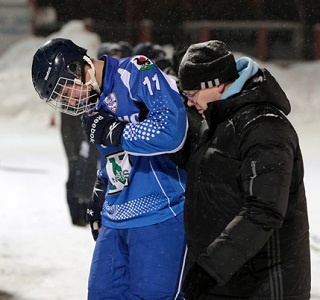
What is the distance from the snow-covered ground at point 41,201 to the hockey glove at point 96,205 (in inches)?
46.6

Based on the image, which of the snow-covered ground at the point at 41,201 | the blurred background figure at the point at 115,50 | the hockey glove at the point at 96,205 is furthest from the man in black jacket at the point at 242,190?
the blurred background figure at the point at 115,50

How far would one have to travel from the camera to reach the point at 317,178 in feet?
31.1

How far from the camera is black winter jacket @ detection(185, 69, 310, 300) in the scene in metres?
2.56

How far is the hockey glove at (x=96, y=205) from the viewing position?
378cm

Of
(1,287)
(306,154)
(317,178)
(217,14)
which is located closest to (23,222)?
(1,287)

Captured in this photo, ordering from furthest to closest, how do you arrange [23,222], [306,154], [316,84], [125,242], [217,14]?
[217,14] < [316,84] < [306,154] < [23,222] < [125,242]

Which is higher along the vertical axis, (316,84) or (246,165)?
(246,165)

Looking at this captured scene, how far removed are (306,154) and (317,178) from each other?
225 centimetres

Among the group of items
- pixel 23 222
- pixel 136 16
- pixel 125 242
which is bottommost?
pixel 136 16

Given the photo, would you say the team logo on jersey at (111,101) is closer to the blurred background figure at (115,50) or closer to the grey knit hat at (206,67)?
the grey knit hat at (206,67)

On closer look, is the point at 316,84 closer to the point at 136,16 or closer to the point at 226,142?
the point at 136,16

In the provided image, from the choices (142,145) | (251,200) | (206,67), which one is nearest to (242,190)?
(251,200)

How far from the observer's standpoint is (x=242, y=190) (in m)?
2.69

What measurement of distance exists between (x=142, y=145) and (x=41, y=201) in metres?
4.95
